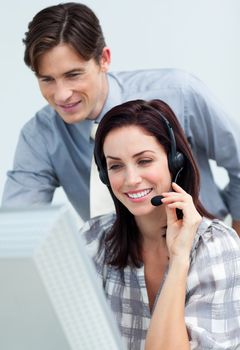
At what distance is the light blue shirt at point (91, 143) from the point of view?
1.93 metres

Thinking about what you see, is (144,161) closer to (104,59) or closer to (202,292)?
(202,292)

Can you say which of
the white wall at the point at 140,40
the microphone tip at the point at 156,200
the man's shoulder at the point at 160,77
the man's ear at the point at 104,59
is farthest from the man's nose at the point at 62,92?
the white wall at the point at 140,40

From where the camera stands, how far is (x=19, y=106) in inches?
136

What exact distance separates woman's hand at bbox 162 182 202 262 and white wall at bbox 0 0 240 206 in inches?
81.1

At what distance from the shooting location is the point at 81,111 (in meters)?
1.87

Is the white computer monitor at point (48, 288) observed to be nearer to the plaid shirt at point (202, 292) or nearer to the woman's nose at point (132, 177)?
the plaid shirt at point (202, 292)

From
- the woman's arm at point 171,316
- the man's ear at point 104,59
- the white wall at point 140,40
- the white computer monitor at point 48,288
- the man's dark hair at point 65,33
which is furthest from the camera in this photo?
the white wall at point 140,40

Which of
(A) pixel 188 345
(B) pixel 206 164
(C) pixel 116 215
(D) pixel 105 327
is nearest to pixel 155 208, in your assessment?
(C) pixel 116 215

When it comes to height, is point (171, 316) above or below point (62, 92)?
below

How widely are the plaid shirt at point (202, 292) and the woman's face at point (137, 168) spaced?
0.12 m

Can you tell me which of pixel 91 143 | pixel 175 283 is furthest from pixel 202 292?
pixel 91 143

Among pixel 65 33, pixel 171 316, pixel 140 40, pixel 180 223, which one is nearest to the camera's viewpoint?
pixel 171 316

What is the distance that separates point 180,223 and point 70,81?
0.58 meters

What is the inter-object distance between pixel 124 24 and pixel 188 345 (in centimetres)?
236
